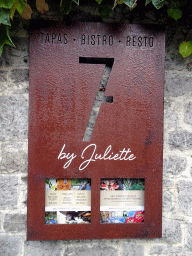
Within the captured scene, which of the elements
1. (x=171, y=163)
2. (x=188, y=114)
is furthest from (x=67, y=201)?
(x=188, y=114)

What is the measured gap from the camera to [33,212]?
1759mm

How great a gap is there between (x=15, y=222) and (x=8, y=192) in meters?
0.23

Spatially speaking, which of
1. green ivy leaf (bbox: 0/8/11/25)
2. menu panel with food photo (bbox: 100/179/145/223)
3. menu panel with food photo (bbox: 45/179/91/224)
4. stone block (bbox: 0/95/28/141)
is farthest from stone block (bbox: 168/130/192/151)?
green ivy leaf (bbox: 0/8/11/25)

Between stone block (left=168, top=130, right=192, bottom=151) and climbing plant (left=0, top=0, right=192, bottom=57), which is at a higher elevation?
climbing plant (left=0, top=0, right=192, bottom=57)

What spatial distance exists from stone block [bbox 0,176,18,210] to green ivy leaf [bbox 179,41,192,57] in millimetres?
1549

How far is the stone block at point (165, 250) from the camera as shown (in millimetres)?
1869

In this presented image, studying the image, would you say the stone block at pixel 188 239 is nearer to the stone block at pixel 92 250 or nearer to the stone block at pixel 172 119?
the stone block at pixel 92 250

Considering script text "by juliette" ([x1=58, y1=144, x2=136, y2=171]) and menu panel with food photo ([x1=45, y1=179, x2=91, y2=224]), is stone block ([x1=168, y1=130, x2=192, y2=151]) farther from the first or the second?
menu panel with food photo ([x1=45, y1=179, x2=91, y2=224])

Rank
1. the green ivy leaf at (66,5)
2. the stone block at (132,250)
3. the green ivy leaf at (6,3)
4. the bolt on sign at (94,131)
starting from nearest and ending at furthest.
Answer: the green ivy leaf at (6,3) → the green ivy leaf at (66,5) → the bolt on sign at (94,131) → the stone block at (132,250)

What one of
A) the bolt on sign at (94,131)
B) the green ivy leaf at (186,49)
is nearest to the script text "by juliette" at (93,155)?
the bolt on sign at (94,131)

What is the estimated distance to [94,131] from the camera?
1.77m

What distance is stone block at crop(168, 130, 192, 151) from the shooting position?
1875 millimetres

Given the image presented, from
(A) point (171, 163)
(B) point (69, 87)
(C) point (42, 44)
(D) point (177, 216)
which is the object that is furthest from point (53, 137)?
(D) point (177, 216)

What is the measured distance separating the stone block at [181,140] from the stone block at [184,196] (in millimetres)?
275
